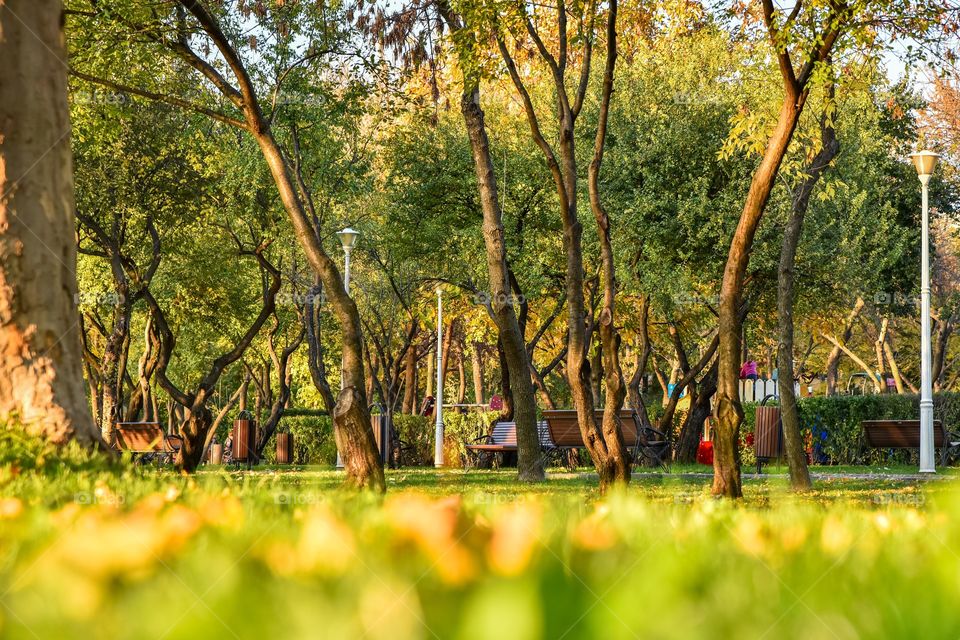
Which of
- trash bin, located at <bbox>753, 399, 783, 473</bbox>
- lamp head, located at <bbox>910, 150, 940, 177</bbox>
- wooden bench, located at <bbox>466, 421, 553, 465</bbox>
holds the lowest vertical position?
wooden bench, located at <bbox>466, 421, 553, 465</bbox>

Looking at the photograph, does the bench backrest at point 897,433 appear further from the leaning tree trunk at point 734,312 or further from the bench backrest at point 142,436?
the bench backrest at point 142,436

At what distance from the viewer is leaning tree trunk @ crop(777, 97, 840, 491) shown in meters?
14.1

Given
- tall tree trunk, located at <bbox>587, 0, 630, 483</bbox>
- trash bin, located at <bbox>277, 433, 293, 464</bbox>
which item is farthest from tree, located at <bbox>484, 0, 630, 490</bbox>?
trash bin, located at <bbox>277, 433, 293, 464</bbox>

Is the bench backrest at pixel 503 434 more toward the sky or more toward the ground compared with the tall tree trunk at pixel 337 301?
more toward the ground

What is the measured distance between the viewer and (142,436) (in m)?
22.8

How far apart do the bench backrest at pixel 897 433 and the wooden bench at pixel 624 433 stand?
4.38m

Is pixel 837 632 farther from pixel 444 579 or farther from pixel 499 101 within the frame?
pixel 499 101

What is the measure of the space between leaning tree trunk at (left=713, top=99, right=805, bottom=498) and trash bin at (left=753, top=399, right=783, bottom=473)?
6.60 m

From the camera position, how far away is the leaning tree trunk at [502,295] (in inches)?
662

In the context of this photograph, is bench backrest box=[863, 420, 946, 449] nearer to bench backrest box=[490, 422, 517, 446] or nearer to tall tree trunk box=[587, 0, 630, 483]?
bench backrest box=[490, 422, 517, 446]

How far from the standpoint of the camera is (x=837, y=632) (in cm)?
97

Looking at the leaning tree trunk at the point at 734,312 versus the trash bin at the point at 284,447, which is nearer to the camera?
the leaning tree trunk at the point at 734,312

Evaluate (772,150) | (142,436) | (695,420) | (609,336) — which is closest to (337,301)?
(609,336)

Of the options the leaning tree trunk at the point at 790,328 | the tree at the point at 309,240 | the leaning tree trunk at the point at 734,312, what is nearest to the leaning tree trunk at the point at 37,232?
the tree at the point at 309,240
